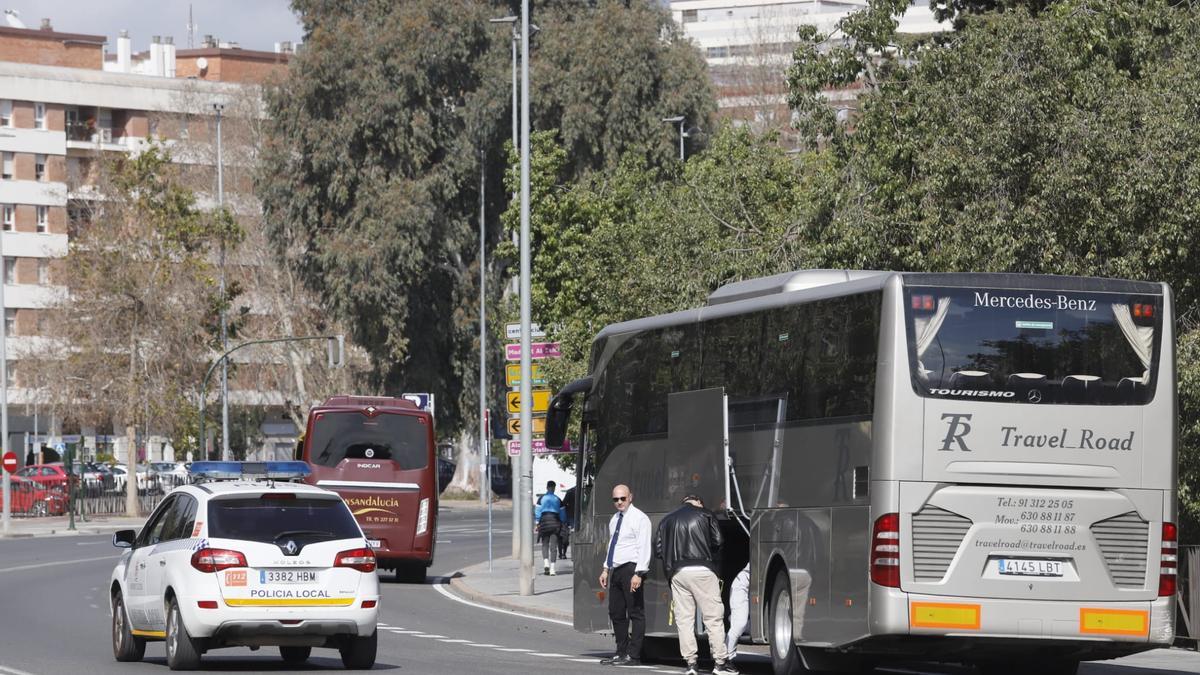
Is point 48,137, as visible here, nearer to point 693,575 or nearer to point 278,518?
point 278,518

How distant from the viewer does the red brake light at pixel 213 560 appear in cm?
1767

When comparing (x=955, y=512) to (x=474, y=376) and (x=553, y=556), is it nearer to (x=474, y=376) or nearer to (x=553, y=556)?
(x=553, y=556)

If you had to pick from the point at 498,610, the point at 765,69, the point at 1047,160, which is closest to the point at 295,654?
the point at 498,610

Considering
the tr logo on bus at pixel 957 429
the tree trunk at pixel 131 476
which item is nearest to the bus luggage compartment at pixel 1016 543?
the tr logo on bus at pixel 957 429

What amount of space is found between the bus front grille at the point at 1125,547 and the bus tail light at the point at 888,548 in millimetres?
1642

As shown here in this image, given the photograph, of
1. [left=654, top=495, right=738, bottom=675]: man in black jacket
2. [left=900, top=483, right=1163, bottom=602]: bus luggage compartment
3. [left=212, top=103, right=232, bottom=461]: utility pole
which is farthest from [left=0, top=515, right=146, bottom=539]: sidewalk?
[left=900, top=483, right=1163, bottom=602]: bus luggage compartment

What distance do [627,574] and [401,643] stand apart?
409 centimetres

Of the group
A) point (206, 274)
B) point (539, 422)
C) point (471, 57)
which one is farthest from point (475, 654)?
point (206, 274)

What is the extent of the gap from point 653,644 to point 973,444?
7410 mm

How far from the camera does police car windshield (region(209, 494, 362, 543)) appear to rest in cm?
1794

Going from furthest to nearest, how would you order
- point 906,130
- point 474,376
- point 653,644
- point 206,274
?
1. point 206,274
2. point 474,376
3. point 906,130
4. point 653,644

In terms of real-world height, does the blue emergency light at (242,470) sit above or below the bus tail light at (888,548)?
above

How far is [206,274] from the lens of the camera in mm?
74938

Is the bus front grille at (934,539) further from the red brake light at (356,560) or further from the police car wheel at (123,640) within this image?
the police car wheel at (123,640)
